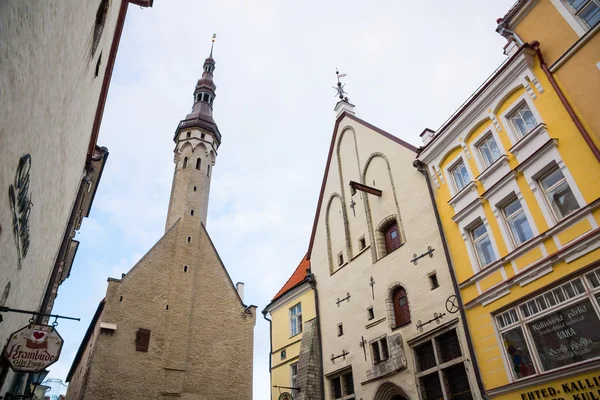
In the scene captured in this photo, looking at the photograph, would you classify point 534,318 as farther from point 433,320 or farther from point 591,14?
point 591,14

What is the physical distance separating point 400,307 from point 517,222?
5083mm

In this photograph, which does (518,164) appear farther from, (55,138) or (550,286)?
(55,138)

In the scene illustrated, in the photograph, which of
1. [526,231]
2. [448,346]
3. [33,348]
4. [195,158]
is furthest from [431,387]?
[195,158]

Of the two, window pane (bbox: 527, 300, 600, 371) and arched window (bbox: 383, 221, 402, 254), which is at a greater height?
arched window (bbox: 383, 221, 402, 254)

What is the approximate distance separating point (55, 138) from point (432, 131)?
1166 cm

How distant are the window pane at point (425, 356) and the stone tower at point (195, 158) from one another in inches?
839

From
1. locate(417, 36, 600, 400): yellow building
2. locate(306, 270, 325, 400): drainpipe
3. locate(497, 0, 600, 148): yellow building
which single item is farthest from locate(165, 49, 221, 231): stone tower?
locate(497, 0, 600, 148): yellow building

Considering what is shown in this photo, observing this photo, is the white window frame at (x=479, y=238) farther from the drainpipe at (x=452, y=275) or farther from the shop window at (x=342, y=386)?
the shop window at (x=342, y=386)

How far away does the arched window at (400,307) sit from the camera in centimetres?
1383

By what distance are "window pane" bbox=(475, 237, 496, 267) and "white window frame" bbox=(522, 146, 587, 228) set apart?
6.28 ft

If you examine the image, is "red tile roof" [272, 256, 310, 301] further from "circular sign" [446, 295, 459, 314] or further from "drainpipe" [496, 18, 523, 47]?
"drainpipe" [496, 18, 523, 47]

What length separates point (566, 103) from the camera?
32.4 feet

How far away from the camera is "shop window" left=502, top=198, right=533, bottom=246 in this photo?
10.5 m

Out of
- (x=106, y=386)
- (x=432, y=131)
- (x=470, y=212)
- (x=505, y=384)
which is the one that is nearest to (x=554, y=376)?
(x=505, y=384)
